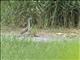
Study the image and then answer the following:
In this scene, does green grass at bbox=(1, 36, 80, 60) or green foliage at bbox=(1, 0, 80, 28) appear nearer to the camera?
green grass at bbox=(1, 36, 80, 60)

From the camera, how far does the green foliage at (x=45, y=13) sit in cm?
859

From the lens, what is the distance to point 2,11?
954 centimetres

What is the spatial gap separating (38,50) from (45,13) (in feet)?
10.6

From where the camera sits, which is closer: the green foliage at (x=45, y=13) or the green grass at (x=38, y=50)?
the green grass at (x=38, y=50)

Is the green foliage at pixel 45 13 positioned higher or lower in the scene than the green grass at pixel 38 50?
higher

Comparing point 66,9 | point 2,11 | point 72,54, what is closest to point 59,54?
point 72,54

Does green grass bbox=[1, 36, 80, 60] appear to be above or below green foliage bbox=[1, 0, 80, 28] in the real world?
below

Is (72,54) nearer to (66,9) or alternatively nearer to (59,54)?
(59,54)

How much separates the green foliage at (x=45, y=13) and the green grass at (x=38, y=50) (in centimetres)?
207

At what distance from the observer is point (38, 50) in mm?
5742

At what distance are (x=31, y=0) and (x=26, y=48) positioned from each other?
10.7 ft

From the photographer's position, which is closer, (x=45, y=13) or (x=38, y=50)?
(x=38, y=50)

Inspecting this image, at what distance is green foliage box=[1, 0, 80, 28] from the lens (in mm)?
8594

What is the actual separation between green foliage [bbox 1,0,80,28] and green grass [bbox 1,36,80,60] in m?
2.07
